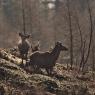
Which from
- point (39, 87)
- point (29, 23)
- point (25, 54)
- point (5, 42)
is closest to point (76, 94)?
point (39, 87)

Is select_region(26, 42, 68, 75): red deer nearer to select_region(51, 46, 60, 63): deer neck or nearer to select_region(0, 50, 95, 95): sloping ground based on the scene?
select_region(51, 46, 60, 63): deer neck

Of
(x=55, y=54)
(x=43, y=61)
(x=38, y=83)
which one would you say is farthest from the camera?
(x=55, y=54)

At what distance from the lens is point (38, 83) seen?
25.3 m

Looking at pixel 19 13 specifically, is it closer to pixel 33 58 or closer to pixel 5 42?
pixel 5 42

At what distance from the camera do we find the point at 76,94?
24.2m

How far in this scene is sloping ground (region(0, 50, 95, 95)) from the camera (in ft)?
78.2

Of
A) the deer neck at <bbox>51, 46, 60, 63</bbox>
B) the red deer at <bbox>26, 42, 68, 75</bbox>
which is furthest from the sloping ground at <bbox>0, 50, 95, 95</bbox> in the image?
the deer neck at <bbox>51, 46, 60, 63</bbox>

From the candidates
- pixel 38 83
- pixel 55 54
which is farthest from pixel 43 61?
pixel 38 83

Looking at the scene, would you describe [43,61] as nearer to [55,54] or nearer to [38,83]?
[55,54]

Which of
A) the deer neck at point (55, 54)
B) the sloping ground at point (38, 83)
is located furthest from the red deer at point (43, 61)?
the sloping ground at point (38, 83)

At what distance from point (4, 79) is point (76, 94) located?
431 centimetres

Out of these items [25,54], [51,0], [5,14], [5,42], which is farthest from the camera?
[51,0]

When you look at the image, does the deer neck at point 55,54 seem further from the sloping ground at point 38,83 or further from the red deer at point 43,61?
the sloping ground at point 38,83

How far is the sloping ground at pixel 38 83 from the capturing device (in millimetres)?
23844
